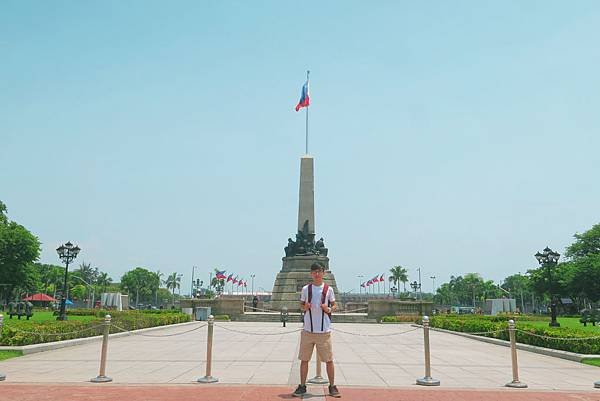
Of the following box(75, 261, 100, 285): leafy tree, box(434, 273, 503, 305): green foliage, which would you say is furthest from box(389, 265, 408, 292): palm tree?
box(75, 261, 100, 285): leafy tree

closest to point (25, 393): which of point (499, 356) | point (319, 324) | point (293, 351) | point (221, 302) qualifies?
point (319, 324)

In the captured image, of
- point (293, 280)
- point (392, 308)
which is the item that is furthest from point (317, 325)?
point (293, 280)

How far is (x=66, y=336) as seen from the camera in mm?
15086

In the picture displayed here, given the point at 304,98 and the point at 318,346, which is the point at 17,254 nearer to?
the point at 304,98

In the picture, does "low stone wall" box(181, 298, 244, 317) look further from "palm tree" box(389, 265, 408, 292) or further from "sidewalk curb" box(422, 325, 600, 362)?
"palm tree" box(389, 265, 408, 292)

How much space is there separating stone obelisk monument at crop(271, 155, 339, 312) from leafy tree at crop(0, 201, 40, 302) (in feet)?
87.0

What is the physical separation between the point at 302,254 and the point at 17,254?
29546mm

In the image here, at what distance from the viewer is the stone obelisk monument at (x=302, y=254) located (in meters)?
41.2

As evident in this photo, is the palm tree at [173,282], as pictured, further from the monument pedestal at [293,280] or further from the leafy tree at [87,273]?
the monument pedestal at [293,280]

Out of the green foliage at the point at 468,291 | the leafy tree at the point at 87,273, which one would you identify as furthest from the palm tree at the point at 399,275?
the leafy tree at the point at 87,273

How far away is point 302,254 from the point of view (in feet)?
141

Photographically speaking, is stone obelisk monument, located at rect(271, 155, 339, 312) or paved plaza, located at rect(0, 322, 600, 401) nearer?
paved plaza, located at rect(0, 322, 600, 401)

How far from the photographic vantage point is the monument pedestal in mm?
40500

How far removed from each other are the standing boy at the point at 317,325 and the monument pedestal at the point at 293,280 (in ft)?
106
